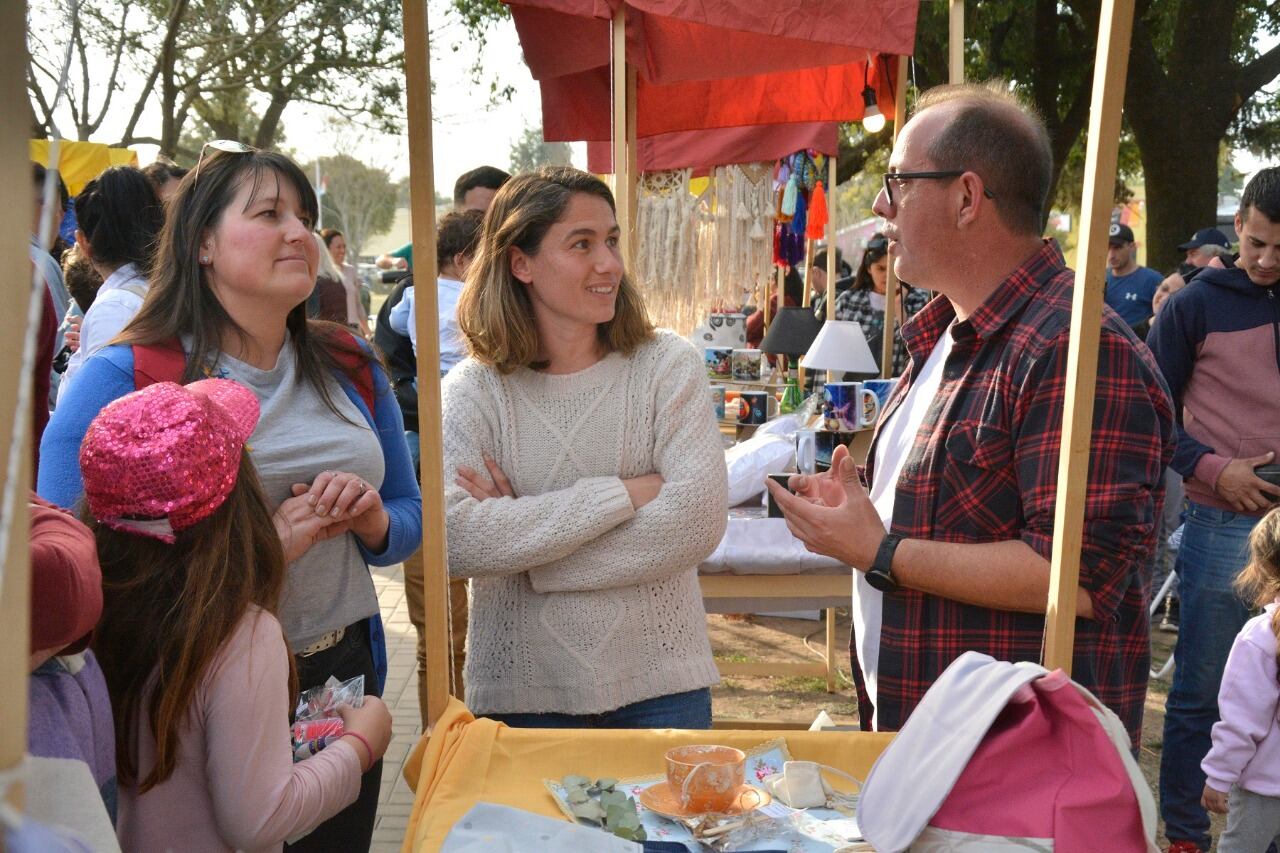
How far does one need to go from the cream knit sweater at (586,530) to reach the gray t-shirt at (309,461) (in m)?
0.19

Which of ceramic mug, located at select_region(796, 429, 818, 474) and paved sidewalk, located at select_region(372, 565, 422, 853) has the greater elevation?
ceramic mug, located at select_region(796, 429, 818, 474)

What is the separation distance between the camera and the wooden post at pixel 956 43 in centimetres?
372

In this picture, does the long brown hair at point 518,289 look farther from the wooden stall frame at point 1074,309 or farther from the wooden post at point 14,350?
the wooden post at point 14,350

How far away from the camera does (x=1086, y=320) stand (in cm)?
142

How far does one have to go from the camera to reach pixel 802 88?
216 inches

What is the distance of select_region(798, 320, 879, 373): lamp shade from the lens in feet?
16.5

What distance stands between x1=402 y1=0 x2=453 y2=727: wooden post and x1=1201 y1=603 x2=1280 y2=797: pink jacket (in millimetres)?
1958

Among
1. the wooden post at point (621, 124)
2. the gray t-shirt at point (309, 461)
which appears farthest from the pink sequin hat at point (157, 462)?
the wooden post at point (621, 124)

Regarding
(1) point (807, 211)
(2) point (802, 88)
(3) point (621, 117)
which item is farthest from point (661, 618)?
(1) point (807, 211)

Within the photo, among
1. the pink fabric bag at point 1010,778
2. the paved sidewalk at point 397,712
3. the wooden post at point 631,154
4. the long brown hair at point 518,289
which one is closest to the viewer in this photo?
the pink fabric bag at point 1010,778

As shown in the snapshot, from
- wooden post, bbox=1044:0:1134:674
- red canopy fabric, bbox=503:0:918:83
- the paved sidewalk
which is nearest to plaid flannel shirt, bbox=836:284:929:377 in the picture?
red canopy fabric, bbox=503:0:918:83

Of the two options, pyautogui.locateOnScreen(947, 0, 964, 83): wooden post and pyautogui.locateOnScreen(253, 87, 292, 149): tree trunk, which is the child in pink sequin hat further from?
pyautogui.locateOnScreen(253, 87, 292, 149): tree trunk

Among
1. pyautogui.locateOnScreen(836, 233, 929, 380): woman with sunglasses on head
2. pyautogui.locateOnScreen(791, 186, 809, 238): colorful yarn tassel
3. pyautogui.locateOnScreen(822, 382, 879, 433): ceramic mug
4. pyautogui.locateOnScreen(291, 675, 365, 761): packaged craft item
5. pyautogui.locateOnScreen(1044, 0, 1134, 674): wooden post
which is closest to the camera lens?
pyautogui.locateOnScreen(1044, 0, 1134, 674): wooden post

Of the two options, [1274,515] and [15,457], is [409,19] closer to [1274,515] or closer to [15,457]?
[15,457]
